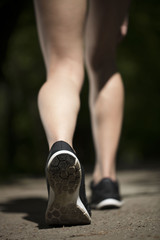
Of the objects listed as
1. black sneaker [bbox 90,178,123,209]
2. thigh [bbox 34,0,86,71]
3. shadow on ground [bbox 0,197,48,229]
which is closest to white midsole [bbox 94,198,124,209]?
black sneaker [bbox 90,178,123,209]

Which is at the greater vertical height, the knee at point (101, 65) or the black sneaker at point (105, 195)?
the knee at point (101, 65)

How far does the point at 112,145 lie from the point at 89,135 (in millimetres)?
8458

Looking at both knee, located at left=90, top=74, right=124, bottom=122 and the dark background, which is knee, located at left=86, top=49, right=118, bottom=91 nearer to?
knee, located at left=90, top=74, right=124, bottom=122

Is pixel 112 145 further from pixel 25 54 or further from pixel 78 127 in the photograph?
pixel 78 127

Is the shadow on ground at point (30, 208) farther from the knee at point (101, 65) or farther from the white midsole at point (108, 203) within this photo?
the knee at point (101, 65)

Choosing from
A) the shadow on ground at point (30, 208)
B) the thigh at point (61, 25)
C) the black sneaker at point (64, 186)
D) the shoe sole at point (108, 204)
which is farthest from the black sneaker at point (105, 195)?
the thigh at point (61, 25)

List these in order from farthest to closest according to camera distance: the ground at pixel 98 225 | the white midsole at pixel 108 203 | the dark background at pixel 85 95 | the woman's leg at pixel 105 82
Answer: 1. the dark background at pixel 85 95
2. the woman's leg at pixel 105 82
3. the white midsole at pixel 108 203
4. the ground at pixel 98 225

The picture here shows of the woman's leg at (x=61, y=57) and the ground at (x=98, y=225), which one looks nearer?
the ground at (x=98, y=225)

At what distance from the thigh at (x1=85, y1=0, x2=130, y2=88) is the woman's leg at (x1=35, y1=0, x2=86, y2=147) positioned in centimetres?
30

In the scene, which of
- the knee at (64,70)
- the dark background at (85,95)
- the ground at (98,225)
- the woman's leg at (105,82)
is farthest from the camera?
the dark background at (85,95)

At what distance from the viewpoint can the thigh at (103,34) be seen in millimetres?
1925

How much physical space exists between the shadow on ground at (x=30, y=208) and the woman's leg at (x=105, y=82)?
0.33m

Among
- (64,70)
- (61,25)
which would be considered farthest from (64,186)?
(61,25)

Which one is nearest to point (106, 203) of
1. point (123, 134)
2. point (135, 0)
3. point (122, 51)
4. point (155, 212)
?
point (155, 212)
